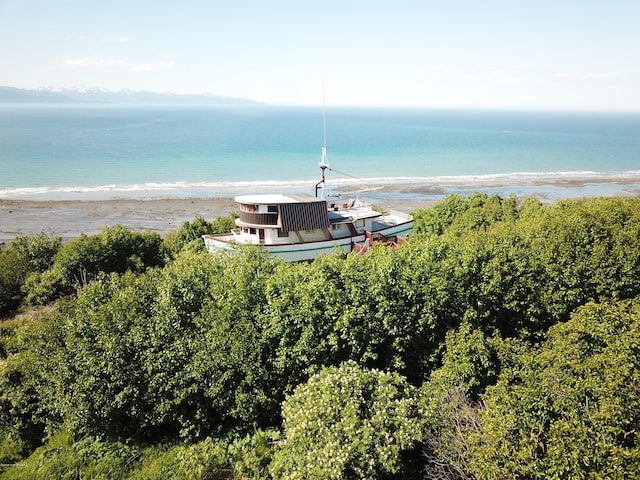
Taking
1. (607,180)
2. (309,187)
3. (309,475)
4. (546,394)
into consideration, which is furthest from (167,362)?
(607,180)

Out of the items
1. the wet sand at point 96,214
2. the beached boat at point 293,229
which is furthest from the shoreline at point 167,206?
the beached boat at point 293,229

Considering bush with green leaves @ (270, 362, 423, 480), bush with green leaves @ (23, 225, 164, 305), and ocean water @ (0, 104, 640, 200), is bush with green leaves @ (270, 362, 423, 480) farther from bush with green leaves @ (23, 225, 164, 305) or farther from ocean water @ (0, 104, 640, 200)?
ocean water @ (0, 104, 640, 200)

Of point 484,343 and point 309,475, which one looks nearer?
point 309,475

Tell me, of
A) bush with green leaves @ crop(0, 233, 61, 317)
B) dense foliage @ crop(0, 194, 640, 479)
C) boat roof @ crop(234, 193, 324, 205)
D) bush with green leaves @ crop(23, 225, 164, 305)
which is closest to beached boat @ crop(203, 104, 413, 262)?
boat roof @ crop(234, 193, 324, 205)

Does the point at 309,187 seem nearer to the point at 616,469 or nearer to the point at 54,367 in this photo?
the point at 54,367

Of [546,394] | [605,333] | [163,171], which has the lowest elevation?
[546,394]

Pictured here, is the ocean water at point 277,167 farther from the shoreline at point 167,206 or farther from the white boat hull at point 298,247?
the white boat hull at point 298,247
